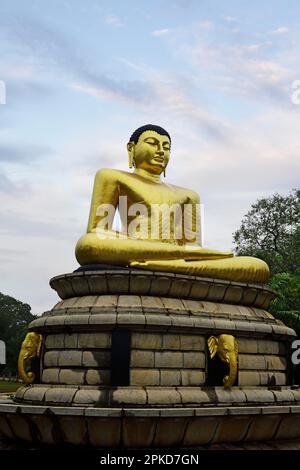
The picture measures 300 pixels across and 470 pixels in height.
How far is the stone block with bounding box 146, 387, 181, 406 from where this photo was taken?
318 inches

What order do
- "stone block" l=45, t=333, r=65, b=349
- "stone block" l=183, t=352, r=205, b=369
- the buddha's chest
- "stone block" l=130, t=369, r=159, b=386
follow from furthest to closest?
1. the buddha's chest
2. "stone block" l=45, t=333, r=65, b=349
3. "stone block" l=183, t=352, r=205, b=369
4. "stone block" l=130, t=369, r=159, b=386

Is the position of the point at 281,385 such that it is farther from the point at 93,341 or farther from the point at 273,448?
the point at 93,341

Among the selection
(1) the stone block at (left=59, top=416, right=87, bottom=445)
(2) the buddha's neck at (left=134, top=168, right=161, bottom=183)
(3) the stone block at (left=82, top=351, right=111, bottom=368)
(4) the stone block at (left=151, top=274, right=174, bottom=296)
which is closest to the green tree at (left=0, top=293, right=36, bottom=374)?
(2) the buddha's neck at (left=134, top=168, right=161, bottom=183)

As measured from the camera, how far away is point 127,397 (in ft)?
26.4

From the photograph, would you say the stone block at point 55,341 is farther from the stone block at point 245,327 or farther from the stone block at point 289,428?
the stone block at point 289,428

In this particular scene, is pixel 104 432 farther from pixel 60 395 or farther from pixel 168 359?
pixel 168 359

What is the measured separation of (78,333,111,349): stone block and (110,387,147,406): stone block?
30.5 inches

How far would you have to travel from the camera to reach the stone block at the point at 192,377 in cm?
861

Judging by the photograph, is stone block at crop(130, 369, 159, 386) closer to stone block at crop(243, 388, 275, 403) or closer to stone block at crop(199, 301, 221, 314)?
stone block at crop(199, 301, 221, 314)

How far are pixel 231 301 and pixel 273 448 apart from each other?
2814 mm

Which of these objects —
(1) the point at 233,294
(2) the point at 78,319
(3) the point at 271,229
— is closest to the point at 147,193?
(1) the point at 233,294

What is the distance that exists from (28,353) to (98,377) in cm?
169

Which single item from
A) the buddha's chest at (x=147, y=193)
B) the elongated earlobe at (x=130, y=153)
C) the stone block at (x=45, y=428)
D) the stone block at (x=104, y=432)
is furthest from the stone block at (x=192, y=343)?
the elongated earlobe at (x=130, y=153)

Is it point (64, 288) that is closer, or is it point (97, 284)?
point (97, 284)
